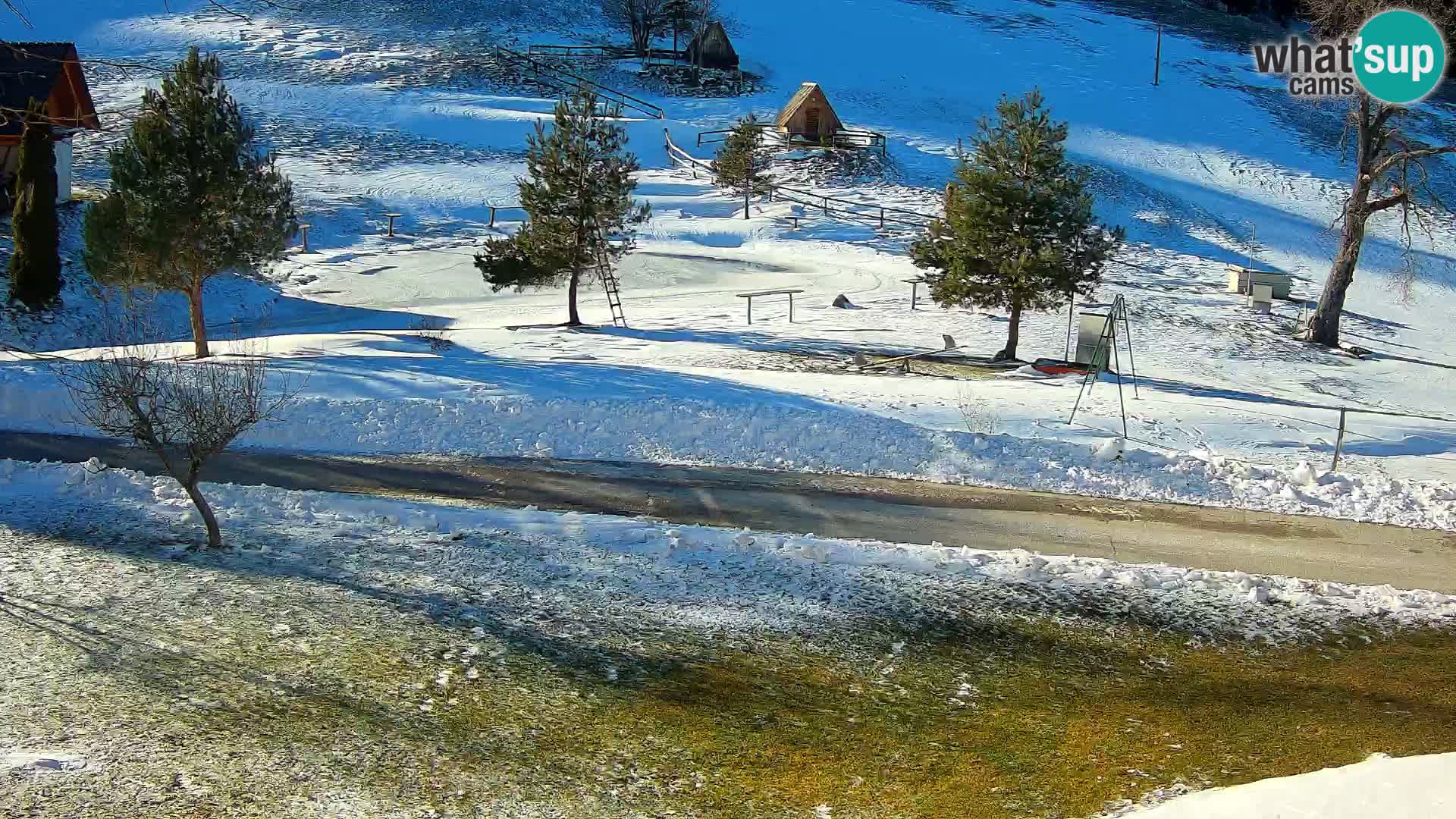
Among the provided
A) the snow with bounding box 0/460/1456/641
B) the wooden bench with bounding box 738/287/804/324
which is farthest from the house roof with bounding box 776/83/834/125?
the snow with bounding box 0/460/1456/641

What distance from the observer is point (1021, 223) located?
25.0 meters

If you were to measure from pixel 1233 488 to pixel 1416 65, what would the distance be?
23739 mm

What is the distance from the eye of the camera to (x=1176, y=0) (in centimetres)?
8588

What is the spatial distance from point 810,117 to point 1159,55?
2869 cm

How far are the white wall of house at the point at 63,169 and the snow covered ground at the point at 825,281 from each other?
6.49m

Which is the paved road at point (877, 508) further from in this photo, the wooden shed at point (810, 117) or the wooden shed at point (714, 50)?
the wooden shed at point (714, 50)

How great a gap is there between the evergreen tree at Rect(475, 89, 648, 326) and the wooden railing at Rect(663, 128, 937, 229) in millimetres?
19779

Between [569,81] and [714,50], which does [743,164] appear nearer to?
[569,81]

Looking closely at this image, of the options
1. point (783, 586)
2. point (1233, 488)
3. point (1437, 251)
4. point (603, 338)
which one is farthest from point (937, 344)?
point (1437, 251)

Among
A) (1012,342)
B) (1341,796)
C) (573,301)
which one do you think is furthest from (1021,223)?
(1341,796)

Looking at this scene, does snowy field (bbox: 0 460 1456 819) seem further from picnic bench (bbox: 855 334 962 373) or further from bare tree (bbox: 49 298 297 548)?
picnic bench (bbox: 855 334 962 373)

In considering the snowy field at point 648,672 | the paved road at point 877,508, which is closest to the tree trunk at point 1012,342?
the paved road at point 877,508

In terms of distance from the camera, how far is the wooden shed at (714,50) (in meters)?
66.5

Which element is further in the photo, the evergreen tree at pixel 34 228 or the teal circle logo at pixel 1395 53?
the teal circle logo at pixel 1395 53
